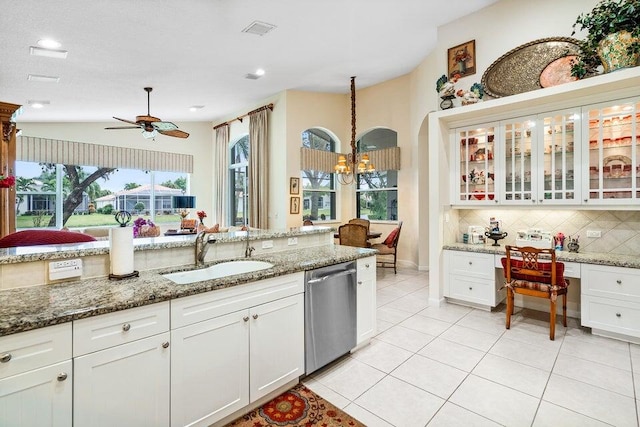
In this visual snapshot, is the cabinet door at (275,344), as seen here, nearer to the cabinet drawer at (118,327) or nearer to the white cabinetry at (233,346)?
the white cabinetry at (233,346)

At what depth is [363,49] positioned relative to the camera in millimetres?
4898

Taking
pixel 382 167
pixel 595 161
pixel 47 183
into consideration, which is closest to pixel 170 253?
pixel 595 161

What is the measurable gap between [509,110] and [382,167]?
3.25 meters

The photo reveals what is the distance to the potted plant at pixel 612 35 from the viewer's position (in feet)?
8.72

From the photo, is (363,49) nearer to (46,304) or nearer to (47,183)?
(46,304)

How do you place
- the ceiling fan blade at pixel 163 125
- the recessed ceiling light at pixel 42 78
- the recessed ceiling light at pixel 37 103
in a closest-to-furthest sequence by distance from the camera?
the recessed ceiling light at pixel 42 78
the ceiling fan blade at pixel 163 125
the recessed ceiling light at pixel 37 103

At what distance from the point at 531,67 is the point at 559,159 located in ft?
3.55

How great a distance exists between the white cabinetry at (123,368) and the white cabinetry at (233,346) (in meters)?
0.07

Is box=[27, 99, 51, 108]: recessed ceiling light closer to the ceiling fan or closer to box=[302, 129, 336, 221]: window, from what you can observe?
the ceiling fan

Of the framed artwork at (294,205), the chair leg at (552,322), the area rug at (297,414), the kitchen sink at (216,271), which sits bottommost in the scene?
the area rug at (297,414)

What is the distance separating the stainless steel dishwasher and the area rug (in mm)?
231

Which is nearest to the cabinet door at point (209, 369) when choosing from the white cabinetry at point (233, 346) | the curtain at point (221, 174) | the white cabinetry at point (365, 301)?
the white cabinetry at point (233, 346)

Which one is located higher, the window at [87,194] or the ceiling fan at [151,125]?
the ceiling fan at [151,125]

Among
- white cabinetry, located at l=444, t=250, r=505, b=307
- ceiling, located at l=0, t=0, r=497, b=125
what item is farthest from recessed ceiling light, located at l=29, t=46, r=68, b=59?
white cabinetry, located at l=444, t=250, r=505, b=307
